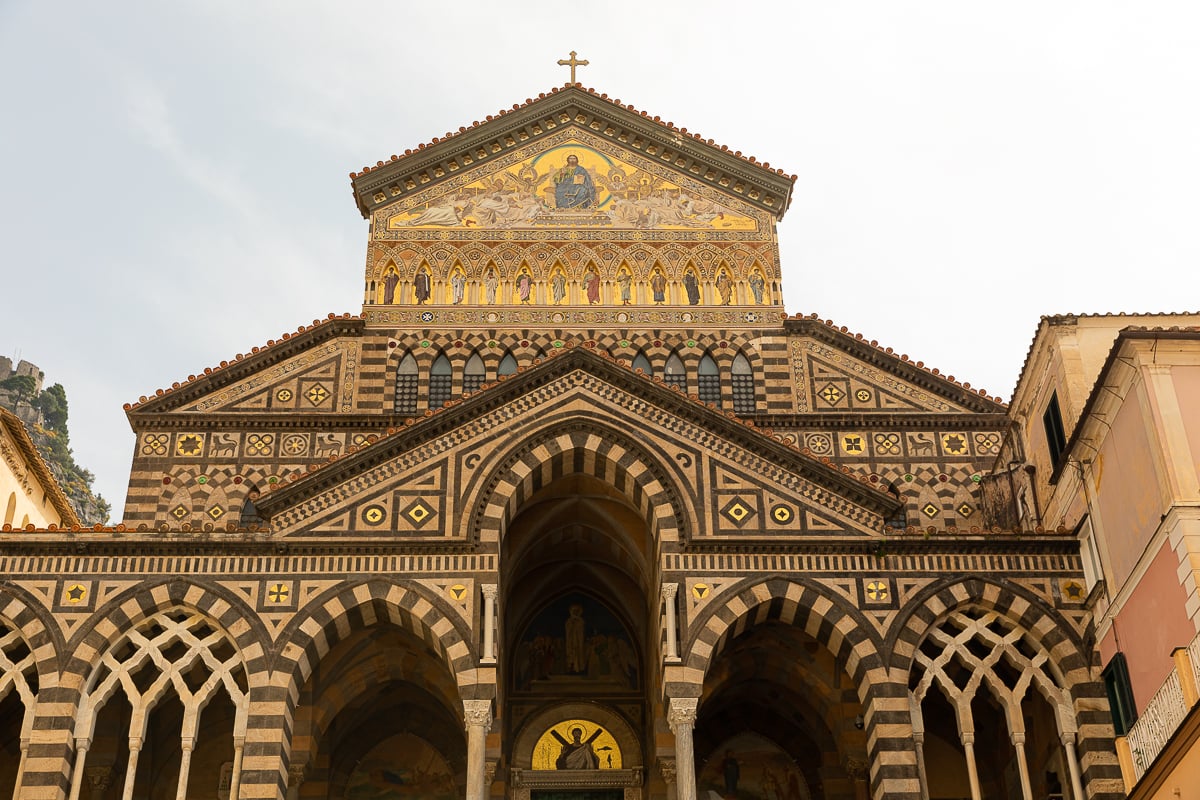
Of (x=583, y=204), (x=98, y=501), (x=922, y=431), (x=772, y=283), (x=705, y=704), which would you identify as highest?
(x=98, y=501)

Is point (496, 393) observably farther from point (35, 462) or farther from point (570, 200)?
point (35, 462)

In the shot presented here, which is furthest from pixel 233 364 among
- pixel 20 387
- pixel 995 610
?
pixel 20 387

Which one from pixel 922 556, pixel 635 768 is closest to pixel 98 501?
pixel 635 768

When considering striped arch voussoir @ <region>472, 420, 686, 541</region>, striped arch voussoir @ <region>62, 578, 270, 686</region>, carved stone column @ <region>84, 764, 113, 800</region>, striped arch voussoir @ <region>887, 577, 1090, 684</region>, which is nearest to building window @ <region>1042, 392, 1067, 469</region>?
striped arch voussoir @ <region>887, 577, 1090, 684</region>

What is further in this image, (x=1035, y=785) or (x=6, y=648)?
(x=1035, y=785)

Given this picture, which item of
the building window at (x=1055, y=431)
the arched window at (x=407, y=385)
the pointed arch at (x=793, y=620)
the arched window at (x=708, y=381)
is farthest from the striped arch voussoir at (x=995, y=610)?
the arched window at (x=407, y=385)

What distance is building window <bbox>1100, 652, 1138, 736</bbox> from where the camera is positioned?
20938 mm

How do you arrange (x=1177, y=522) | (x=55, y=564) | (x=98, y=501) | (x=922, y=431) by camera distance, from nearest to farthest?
(x=1177, y=522) < (x=55, y=564) < (x=922, y=431) < (x=98, y=501)

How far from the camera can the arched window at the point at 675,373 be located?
30381 mm

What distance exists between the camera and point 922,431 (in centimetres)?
2961

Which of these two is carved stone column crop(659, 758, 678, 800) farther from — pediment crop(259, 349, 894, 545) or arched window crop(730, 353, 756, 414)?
arched window crop(730, 353, 756, 414)

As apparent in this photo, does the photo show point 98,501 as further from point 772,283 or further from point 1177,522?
point 1177,522

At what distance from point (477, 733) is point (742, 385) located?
11.4 meters

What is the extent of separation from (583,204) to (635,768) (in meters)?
13.3
